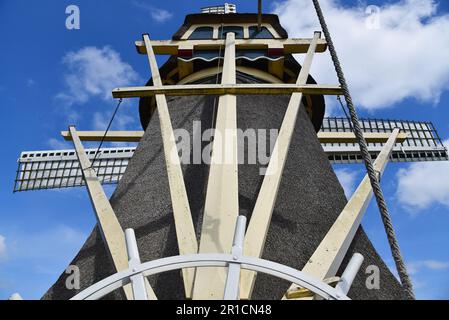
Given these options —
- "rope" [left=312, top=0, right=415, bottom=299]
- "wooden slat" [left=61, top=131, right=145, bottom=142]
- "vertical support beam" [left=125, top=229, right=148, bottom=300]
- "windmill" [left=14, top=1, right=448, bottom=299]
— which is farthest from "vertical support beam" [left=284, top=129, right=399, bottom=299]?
"wooden slat" [left=61, top=131, right=145, bottom=142]

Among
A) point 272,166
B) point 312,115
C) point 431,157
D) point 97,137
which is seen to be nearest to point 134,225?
point 272,166

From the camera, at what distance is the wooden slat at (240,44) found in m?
4.83

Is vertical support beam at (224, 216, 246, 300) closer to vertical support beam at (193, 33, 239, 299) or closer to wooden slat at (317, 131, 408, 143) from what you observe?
vertical support beam at (193, 33, 239, 299)

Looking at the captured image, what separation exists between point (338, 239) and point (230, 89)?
1528mm

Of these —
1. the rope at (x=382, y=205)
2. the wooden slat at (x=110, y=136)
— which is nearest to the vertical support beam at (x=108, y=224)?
the rope at (x=382, y=205)

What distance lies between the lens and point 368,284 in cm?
276

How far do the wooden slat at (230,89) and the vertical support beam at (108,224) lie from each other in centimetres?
79

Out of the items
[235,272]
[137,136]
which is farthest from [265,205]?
[137,136]

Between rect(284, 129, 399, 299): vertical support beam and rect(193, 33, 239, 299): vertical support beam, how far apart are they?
316mm

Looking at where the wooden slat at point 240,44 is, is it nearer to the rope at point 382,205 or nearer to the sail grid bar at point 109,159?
the rope at point 382,205

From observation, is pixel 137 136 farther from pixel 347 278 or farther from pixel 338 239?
pixel 347 278

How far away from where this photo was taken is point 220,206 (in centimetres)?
245

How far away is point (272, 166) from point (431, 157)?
403 inches
